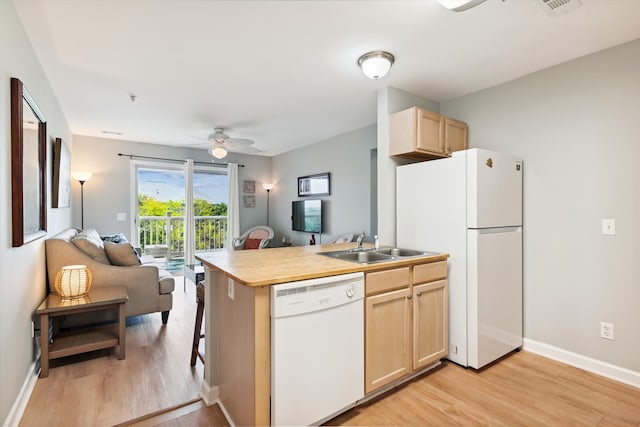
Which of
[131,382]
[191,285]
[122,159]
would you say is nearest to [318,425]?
[131,382]

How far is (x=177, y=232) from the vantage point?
6.09m

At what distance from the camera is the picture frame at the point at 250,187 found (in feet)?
22.1

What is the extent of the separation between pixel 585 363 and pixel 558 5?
251cm

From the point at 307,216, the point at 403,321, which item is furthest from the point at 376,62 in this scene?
the point at 307,216

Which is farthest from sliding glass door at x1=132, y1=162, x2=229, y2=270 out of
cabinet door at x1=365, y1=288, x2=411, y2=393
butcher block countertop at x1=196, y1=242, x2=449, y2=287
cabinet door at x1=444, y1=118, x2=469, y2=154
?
cabinet door at x1=365, y1=288, x2=411, y2=393

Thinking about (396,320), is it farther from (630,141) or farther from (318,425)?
(630,141)

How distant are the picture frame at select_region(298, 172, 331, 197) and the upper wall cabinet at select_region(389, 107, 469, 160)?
2.40 metres

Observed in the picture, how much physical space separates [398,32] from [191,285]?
4.48m

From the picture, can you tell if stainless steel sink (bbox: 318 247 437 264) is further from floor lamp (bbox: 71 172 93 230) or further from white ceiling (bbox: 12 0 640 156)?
floor lamp (bbox: 71 172 93 230)

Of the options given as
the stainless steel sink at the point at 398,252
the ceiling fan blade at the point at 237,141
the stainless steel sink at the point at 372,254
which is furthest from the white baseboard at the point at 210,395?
the ceiling fan blade at the point at 237,141

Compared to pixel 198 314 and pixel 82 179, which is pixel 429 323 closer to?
pixel 198 314

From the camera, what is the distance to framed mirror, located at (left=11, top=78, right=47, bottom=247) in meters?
1.79

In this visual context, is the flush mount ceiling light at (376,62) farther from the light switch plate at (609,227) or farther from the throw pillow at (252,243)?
the throw pillow at (252,243)

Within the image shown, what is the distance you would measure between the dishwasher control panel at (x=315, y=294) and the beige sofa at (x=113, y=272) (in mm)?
2264
